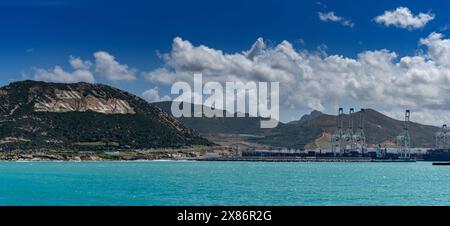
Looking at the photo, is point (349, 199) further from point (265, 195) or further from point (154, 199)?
point (154, 199)

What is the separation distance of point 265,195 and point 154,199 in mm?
13444

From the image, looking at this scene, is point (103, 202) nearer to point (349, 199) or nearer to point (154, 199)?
point (154, 199)
